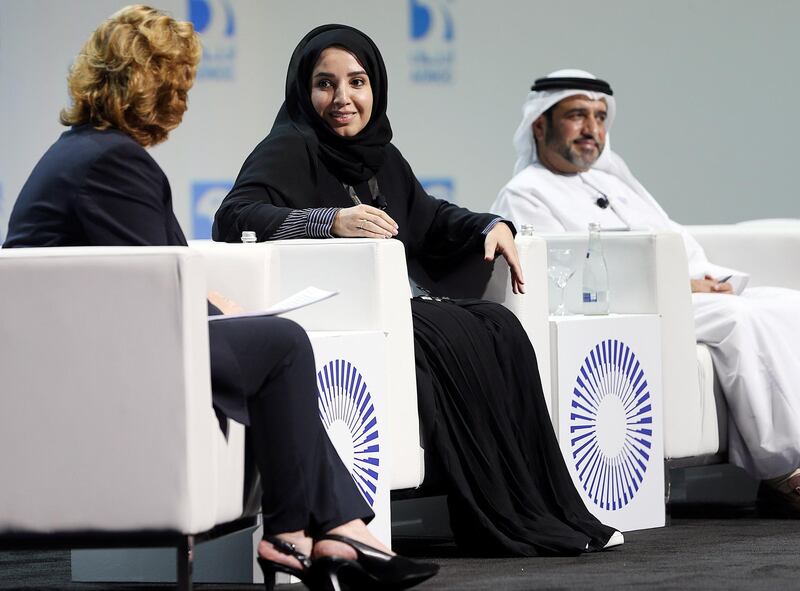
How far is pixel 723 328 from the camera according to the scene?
4.48 meters

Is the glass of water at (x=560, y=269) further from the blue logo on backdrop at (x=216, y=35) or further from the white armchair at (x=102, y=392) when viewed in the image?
the blue logo on backdrop at (x=216, y=35)

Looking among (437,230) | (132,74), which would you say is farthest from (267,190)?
(132,74)

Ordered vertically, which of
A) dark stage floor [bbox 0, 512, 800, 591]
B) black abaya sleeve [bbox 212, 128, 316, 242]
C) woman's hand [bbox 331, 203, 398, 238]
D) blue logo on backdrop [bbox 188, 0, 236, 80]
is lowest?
dark stage floor [bbox 0, 512, 800, 591]

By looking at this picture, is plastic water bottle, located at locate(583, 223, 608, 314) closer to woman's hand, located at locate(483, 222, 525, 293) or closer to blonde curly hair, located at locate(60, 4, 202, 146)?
woman's hand, located at locate(483, 222, 525, 293)

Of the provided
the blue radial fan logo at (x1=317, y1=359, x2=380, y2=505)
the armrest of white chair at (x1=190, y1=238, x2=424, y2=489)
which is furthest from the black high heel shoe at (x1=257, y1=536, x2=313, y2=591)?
the armrest of white chair at (x1=190, y1=238, x2=424, y2=489)

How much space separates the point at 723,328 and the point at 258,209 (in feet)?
4.97

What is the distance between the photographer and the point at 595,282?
417 cm

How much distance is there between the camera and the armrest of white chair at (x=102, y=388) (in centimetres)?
261

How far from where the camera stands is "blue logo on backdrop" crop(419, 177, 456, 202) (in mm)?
Result: 6531

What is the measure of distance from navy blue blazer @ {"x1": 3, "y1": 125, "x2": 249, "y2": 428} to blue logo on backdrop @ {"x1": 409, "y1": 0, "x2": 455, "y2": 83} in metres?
3.78

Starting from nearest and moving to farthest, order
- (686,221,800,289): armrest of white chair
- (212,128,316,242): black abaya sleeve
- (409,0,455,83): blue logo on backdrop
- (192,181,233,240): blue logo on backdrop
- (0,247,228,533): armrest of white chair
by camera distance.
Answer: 1. (0,247,228,533): armrest of white chair
2. (212,128,316,242): black abaya sleeve
3. (686,221,800,289): armrest of white chair
4. (192,181,233,240): blue logo on backdrop
5. (409,0,455,83): blue logo on backdrop

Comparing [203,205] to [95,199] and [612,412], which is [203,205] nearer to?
[612,412]

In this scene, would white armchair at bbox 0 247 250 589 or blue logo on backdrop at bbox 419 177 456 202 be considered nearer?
white armchair at bbox 0 247 250 589

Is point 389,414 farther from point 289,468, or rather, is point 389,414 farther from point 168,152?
point 168,152
